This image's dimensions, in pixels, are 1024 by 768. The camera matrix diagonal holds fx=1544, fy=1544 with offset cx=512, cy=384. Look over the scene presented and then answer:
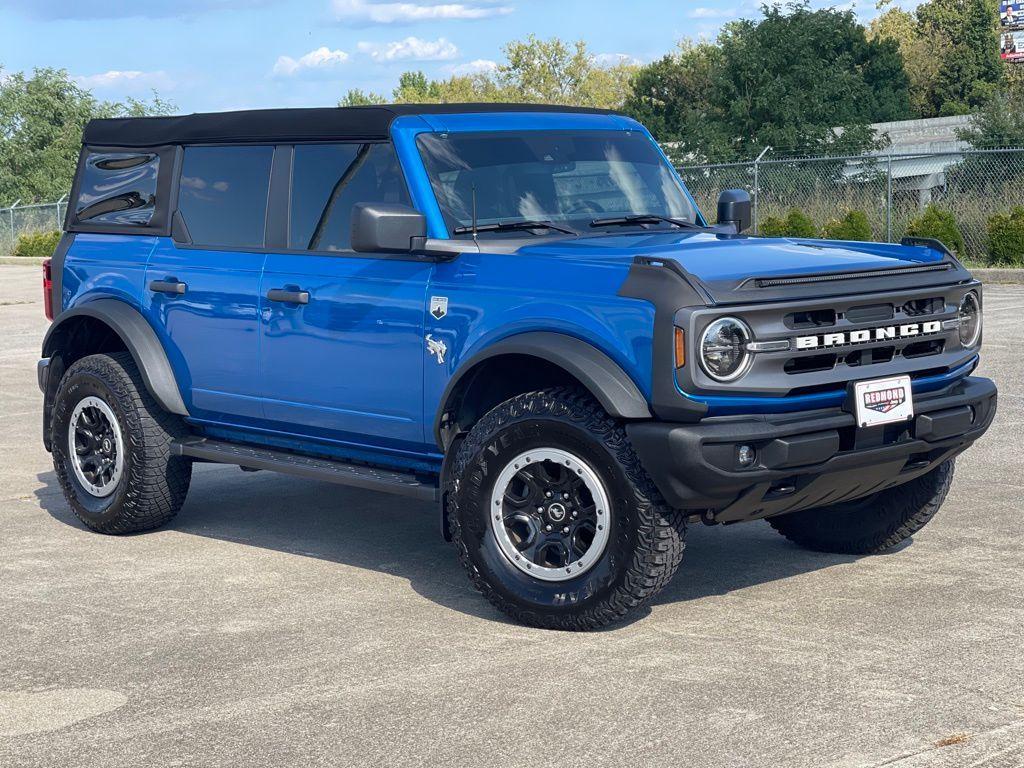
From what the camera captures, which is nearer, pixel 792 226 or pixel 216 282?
pixel 216 282

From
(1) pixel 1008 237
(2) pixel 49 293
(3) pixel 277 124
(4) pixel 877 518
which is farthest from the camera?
(1) pixel 1008 237

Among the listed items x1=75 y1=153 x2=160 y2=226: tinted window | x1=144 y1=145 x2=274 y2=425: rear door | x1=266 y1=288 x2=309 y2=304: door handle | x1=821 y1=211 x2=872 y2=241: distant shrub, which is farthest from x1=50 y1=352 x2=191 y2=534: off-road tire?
x1=821 y1=211 x2=872 y2=241: distant shrub

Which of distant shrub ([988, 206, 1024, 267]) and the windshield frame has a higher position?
the windshield frame

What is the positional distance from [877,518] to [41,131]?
56186mm

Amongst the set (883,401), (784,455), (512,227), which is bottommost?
(784,455)

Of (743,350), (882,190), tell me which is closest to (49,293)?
(743,350)

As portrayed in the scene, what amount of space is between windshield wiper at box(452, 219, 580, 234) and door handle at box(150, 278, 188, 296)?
1656 millimetres

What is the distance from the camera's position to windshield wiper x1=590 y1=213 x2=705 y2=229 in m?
6.91

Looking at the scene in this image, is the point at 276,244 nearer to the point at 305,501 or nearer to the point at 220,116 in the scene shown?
the point at 220,116

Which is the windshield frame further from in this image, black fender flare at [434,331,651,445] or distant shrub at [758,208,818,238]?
distant shrub at [758,208,818,238]

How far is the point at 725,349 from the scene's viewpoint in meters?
5.52

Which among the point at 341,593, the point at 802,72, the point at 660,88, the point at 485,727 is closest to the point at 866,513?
the point at 341,593

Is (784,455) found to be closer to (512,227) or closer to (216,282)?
(512,227)

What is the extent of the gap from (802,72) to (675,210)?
29.2 meters
